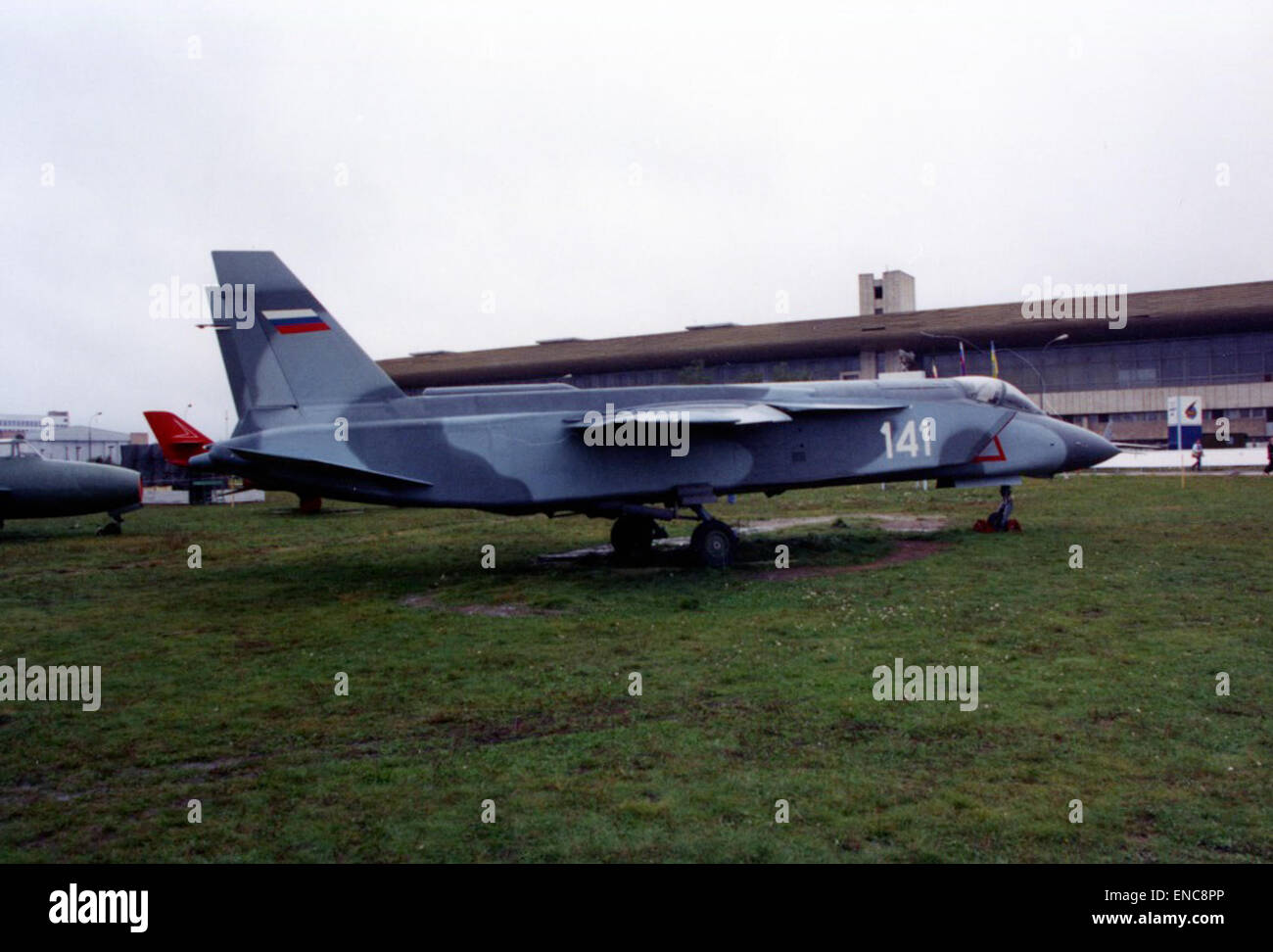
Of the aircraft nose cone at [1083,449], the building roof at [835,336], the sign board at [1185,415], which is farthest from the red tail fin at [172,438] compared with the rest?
the sign board at [1185,415]

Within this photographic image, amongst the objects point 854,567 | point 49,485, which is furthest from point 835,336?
point 49,485

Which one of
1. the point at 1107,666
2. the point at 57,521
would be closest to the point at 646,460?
the point at 1107,666

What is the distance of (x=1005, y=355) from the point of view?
62.8 m

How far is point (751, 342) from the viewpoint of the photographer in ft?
139

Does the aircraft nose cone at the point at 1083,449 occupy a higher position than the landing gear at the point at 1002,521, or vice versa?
the aircraft nose cone at the point at 1083,449

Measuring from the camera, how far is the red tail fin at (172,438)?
31953mm

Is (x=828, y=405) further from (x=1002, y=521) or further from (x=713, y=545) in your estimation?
(x=1002, y=521)

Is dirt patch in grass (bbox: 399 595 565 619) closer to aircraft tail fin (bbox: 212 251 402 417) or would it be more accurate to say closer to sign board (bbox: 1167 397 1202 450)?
aircraft tail fin (bbox: 212 251 402 417)

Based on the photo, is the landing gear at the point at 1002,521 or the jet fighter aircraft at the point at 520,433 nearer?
the jet fighter aircraft at the point at 520,433

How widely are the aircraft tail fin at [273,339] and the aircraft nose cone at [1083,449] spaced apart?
13.3m

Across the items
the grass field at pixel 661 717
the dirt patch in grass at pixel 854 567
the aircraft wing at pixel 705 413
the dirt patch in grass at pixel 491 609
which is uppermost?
the aircraft wing at pixel 705 413

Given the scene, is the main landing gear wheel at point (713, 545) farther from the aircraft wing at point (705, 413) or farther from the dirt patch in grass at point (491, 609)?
the dirt patch in grass at point (491, 609)

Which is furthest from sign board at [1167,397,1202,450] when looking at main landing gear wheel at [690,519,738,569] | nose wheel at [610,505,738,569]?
main landing gear wheel at [690,519,738,569]
